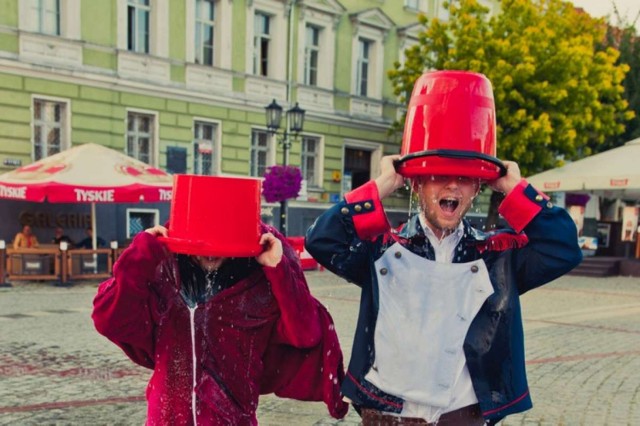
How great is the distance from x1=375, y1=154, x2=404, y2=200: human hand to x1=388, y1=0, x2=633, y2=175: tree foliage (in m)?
19.1

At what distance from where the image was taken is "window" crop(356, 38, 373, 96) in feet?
83.0

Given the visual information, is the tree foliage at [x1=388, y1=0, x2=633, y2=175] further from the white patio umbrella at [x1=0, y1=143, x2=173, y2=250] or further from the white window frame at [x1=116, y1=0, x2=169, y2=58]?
the white patio umbrella at [x1=0, y1=143, x2=173, y2=250]

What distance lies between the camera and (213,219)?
223 centimetres

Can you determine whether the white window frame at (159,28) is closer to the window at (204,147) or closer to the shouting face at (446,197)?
the window at (204,147)

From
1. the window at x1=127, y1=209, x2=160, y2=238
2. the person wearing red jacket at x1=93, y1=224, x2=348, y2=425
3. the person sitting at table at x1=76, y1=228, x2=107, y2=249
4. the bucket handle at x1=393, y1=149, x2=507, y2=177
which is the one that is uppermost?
the bucket handle at x1=393, y1=149, x2=507, y2=177

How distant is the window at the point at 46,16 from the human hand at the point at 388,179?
16717 millimetres

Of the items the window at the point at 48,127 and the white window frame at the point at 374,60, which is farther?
the white window frame at the point at 374,60

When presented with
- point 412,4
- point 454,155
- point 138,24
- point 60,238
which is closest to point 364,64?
point 412,4

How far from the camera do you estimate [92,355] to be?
726 centimetres

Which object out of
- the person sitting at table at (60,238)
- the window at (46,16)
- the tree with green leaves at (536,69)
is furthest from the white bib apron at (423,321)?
the tree with green leaves at (536,69)

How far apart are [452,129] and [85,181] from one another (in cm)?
1254

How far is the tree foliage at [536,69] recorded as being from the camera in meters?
20.9

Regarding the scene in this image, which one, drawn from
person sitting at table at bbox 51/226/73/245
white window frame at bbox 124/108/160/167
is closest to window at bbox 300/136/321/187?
white window frame at bbox 124/108/160/167

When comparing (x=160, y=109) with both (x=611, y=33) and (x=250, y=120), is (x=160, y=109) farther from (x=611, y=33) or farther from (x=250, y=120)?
(x=611, y=33)
